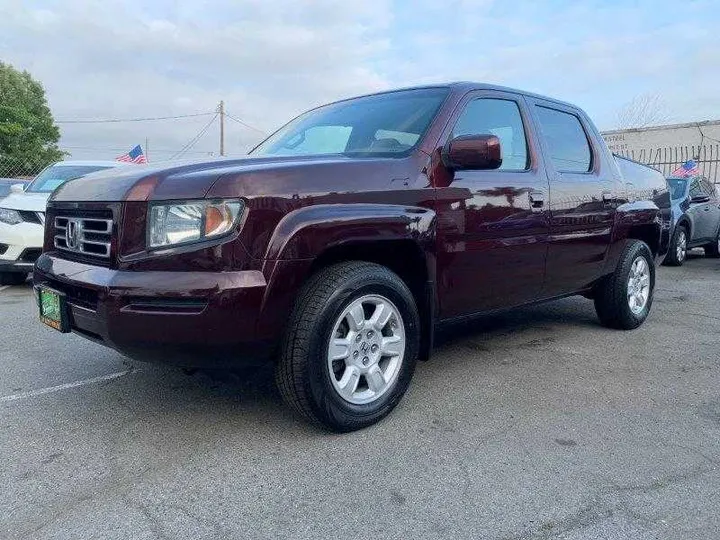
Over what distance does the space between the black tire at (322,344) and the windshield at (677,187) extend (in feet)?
29.8

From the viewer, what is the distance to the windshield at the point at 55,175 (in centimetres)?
791

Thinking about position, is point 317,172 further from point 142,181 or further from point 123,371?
point 123,371

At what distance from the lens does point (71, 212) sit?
120 inches

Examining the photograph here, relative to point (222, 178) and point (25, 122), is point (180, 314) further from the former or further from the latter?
point (25, 122)

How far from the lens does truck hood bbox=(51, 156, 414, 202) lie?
258 cm

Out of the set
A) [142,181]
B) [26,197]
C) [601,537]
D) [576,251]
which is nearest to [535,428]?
[601,537]

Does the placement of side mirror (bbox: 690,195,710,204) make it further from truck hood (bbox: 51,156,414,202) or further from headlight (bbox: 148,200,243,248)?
headlight (bbox: 148,200,243,248)

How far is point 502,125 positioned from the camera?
12.9 feet

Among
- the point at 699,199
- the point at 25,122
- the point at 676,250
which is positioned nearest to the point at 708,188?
the point at 699,199

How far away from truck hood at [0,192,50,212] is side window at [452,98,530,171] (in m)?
5.22

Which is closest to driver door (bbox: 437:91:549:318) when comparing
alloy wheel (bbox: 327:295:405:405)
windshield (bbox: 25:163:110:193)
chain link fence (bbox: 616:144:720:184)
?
alloy wheel (bbox: 327:295:405:405)

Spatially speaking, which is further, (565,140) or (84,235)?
(565,140)

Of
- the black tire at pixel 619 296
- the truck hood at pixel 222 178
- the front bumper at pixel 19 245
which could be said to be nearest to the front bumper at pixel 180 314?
the truck hood at pixel 222 178

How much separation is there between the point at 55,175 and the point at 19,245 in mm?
1813
